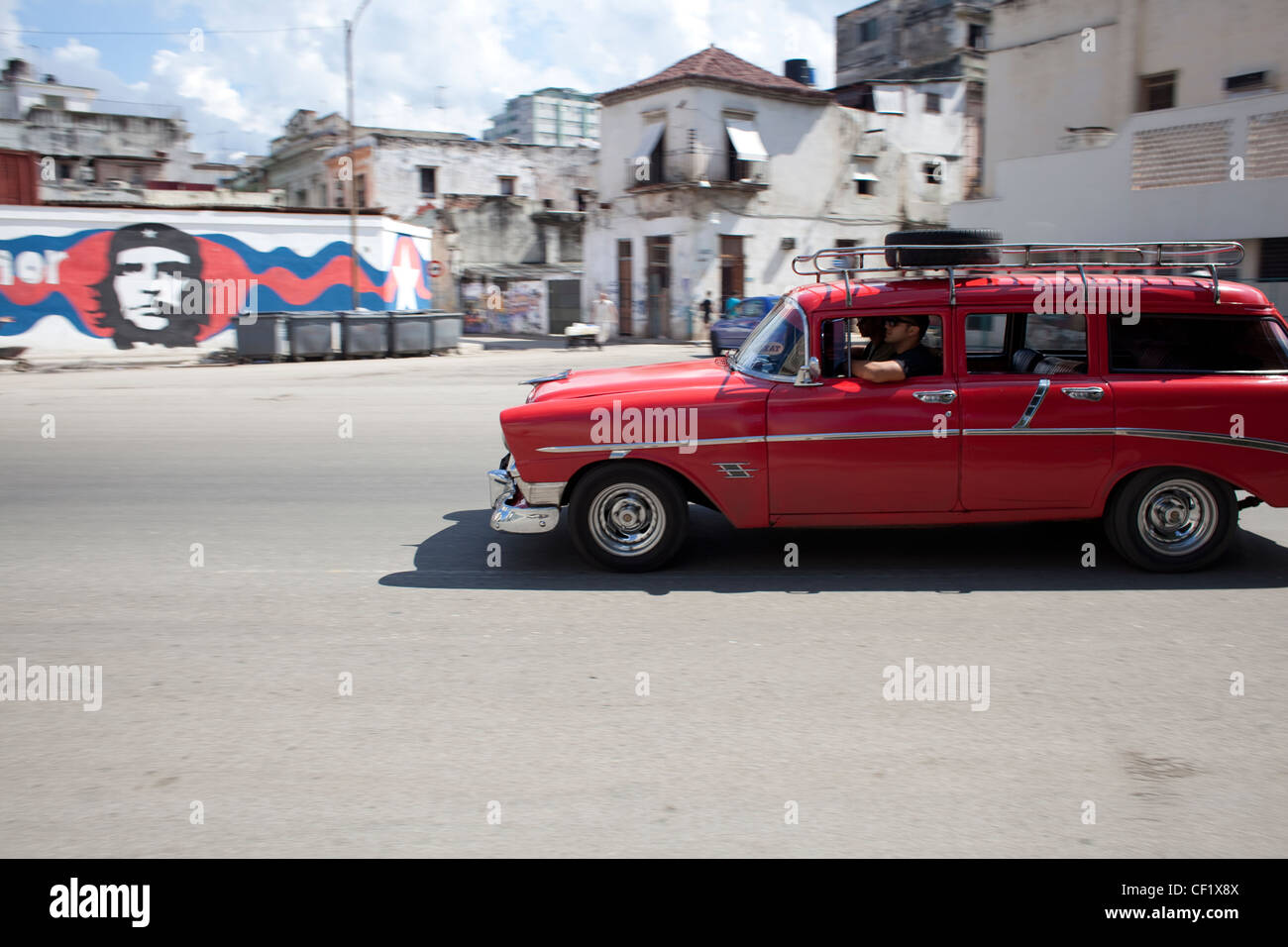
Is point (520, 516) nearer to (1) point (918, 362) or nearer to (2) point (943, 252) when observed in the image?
(1) point (918, 362)

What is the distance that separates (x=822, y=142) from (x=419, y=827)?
133ft

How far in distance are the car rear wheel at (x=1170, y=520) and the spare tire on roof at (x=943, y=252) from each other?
62.5 inches

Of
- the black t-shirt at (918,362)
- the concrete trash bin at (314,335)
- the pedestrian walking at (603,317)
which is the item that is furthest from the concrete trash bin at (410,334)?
the black t-shirt at (918,362)

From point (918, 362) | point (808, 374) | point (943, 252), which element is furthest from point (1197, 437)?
point (808, 374)

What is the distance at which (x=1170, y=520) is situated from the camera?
635cm

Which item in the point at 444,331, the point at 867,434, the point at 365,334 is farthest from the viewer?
the point at 444,331

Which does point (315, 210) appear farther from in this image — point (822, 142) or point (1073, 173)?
→ point (1073, 173)

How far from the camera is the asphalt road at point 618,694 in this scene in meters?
3.45

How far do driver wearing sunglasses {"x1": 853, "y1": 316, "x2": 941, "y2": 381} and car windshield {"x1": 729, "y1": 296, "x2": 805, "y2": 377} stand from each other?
0.37 m

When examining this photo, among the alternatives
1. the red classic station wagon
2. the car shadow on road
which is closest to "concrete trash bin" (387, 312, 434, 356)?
the car shadow on road

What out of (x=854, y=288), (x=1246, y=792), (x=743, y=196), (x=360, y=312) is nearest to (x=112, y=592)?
(x=854, y=288)

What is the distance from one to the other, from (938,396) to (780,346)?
961mm

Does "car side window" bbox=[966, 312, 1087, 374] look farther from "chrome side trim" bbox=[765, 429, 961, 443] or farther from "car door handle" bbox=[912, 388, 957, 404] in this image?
"chrome side trim" bbox=[765, 429, 961, 443]

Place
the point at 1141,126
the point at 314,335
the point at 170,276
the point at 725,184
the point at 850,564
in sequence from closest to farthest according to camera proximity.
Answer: the point at 850,564
the point at 1141,126
the point at 314,335
the point at 170,276
the point at 725,184
